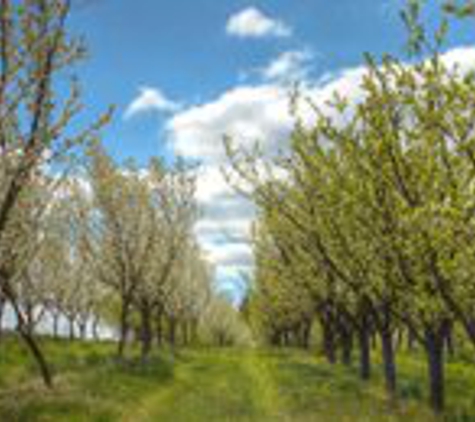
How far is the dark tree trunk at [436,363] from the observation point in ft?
74.9

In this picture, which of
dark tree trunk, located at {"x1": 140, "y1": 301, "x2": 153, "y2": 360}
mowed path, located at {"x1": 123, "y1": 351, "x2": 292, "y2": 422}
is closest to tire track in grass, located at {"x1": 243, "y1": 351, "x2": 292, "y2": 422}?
mowed path, located at {"x1": 123, "y1": 351, "x2": 292, "y2": 422}

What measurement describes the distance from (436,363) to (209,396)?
852cm

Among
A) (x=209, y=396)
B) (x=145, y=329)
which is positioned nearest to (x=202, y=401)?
(x=209, y=396)

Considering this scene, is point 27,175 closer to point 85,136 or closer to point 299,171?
point 85,136

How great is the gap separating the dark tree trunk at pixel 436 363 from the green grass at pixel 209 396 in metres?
0.46

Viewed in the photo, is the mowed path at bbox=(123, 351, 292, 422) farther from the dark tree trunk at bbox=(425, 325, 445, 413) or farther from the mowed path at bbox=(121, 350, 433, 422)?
the dark tree trunk at bbox=(425, 325, 445, 413)

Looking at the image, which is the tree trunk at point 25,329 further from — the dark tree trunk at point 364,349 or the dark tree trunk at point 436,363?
the dark tree trunk at point 364,349

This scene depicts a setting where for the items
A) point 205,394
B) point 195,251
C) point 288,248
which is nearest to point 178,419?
point 205,394

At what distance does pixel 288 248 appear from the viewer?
1331 inches

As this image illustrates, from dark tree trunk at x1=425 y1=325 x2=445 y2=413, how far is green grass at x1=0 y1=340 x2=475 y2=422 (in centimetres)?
46

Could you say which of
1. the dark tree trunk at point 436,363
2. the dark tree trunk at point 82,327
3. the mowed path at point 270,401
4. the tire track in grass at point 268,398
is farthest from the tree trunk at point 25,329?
the dark tree trunk at point 82,327

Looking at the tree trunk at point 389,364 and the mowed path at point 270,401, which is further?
the tree trunk at point 389,364

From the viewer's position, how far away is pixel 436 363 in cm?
2328

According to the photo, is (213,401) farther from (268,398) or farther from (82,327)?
(82,327)
